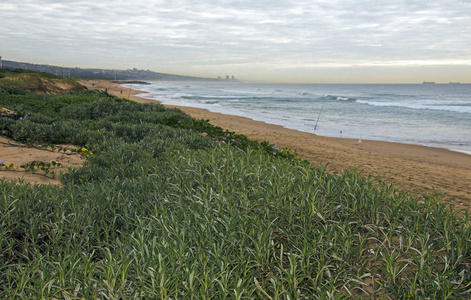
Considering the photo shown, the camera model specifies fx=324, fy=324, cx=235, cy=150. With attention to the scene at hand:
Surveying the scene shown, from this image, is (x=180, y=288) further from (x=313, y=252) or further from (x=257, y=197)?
(x=257, y=197)

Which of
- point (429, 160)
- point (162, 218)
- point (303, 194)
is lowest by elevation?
point (429, 160)

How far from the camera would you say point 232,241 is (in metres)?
2.49

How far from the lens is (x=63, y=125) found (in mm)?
8156

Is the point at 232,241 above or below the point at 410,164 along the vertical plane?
above

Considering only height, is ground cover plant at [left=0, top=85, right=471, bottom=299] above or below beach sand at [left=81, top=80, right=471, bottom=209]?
above

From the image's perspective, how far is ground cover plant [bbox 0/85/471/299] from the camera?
2.07 meters

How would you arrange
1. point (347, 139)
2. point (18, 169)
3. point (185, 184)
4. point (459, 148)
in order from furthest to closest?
point (347, 139) < point (459, 148) < point (18, 169) < point (185, 184)

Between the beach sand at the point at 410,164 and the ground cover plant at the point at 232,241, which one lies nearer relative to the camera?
the ground cover plant at the point at 232,241

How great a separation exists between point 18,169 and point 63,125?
2.84 m

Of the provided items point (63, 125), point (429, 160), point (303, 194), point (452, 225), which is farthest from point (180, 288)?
point (429, 160)

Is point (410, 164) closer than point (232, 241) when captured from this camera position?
No

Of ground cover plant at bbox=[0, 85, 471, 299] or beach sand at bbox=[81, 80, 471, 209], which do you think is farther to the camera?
beach sand at bbox=[81, 80, 471, 209]

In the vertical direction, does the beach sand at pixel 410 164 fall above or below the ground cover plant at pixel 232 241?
below

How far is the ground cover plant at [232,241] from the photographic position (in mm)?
2072
